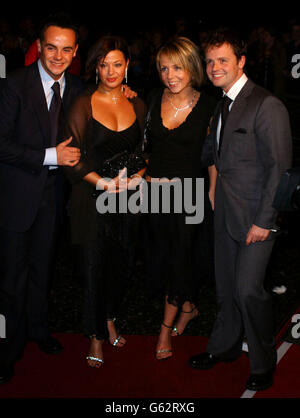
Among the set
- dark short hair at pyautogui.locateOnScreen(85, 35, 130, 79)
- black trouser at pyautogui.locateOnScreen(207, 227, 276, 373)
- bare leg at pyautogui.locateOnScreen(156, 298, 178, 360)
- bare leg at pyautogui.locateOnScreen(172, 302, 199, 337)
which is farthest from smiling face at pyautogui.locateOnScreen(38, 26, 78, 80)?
bare leg at pyautogui.locateOnScreen(172, 302, 199, 337)

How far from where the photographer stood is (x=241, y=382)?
2.84 m

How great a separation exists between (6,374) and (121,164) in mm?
1312

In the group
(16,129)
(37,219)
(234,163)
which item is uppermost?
(16,129)

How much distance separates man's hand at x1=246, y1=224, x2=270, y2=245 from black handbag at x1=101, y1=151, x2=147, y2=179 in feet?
2.45

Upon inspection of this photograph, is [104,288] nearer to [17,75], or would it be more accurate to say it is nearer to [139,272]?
[17,75]

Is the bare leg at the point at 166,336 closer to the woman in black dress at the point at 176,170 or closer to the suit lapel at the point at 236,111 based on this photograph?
the woman in black dress at the point at 176,170

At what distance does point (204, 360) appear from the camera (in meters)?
2.98

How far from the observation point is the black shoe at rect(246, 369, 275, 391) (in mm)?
2736

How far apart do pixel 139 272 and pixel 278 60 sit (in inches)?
244

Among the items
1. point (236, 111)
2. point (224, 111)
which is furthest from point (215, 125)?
point (236, 111)

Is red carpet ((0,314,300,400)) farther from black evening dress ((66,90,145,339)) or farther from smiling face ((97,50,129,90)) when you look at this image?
smiling face ((97,50,129,90))

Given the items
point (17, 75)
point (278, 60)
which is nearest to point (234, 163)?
point (17, 75)

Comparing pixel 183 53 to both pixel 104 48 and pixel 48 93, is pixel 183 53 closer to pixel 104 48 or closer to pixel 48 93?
pixel 104 48

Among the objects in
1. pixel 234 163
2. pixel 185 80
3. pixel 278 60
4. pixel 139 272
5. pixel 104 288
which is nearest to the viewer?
pixel 234 163
